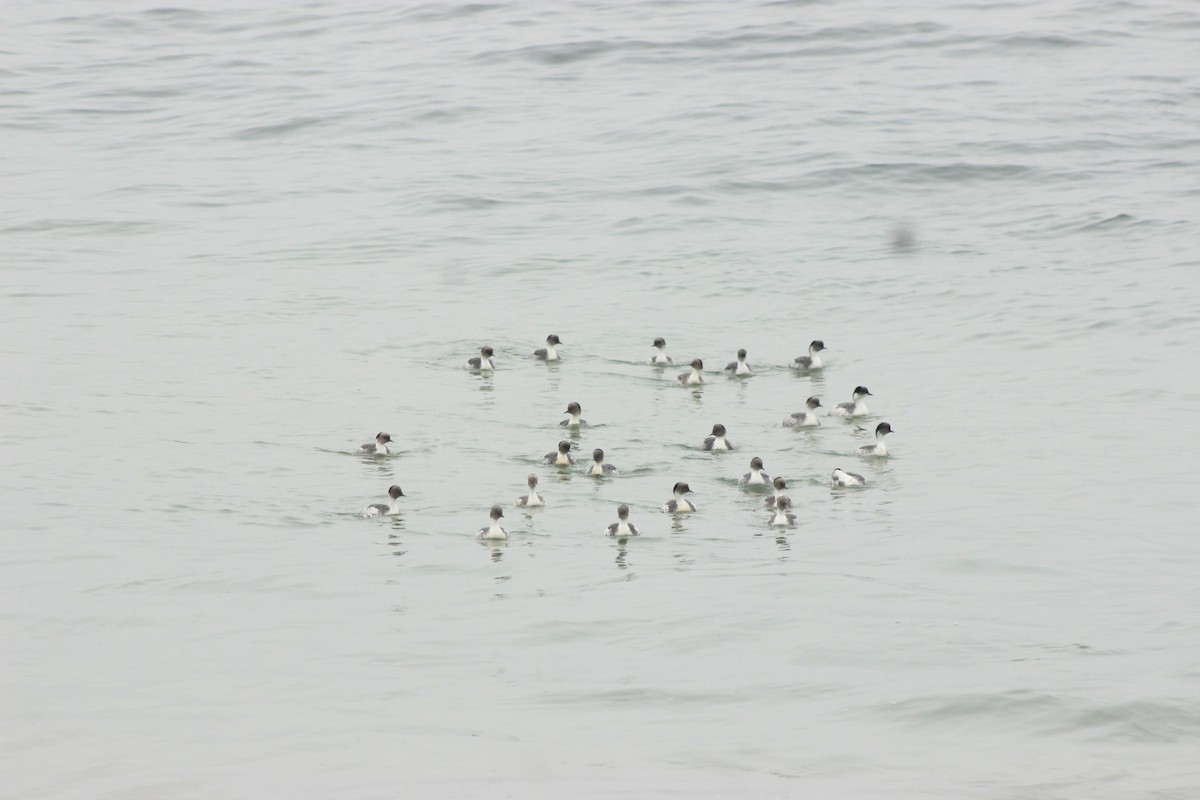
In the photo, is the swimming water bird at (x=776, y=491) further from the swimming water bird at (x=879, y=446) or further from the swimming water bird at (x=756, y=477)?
the swimming water bird at (x=879, y=446)

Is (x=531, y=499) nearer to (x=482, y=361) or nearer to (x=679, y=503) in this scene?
(x=679, y=503)

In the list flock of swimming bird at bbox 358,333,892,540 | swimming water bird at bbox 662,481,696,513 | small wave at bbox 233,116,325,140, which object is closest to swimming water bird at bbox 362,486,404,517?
flock of swimming bird at bbox 358,333,892,540

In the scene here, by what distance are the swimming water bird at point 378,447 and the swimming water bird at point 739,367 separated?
5.98 metres

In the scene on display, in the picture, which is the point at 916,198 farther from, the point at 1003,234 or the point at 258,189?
the point at 258,189

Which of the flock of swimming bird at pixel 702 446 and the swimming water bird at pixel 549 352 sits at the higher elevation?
the swimming water bird at pixel 549 352

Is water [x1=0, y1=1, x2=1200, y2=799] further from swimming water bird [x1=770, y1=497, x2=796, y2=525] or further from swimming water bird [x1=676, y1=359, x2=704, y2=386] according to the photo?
swimming water bird [x1=676, y1=359, x2=704, y2=386]

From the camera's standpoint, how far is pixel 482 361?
889 inches

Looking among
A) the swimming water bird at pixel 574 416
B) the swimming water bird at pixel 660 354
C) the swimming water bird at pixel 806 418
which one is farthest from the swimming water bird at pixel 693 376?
the swimming water bird at pixel 574 416

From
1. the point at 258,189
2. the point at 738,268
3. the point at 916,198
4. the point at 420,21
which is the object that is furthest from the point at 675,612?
the point at 420,21

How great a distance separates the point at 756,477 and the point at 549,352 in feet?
22.0

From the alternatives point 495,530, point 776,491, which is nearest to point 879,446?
point 776,491

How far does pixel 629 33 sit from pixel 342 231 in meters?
17.8

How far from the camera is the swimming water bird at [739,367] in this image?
73.1 feet

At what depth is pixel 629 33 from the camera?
46.8 m
